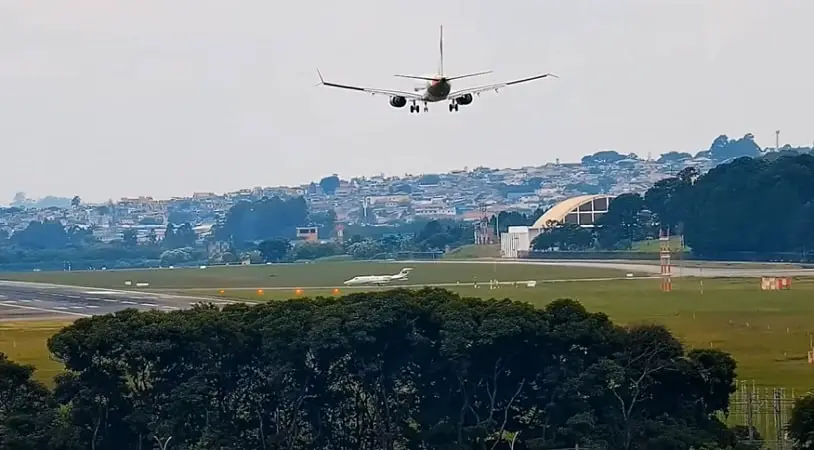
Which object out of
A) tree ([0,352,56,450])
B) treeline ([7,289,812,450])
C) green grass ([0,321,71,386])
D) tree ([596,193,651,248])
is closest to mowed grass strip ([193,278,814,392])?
treeline ([7,289,812,450])

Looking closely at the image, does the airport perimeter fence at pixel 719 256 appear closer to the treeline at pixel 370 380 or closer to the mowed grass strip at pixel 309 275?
the mowed grass strip at pixel 309 275

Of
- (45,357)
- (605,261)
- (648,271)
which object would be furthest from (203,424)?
(605,261)

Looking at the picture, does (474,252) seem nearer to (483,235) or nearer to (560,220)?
(560,220)

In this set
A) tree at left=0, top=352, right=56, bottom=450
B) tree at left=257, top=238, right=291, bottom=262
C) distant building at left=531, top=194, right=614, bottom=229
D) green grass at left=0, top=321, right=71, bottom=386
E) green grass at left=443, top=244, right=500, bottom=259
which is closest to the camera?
tree at left=0, top=352, right=56, bottom=450

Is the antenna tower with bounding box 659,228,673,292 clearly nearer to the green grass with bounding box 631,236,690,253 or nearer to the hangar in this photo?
the green grass with bounding box 631,236,690,253

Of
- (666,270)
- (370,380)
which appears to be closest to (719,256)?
(666,270)

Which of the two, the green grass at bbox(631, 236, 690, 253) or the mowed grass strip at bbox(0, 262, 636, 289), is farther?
the green grass at bbox(631, 236, 690, 253)
